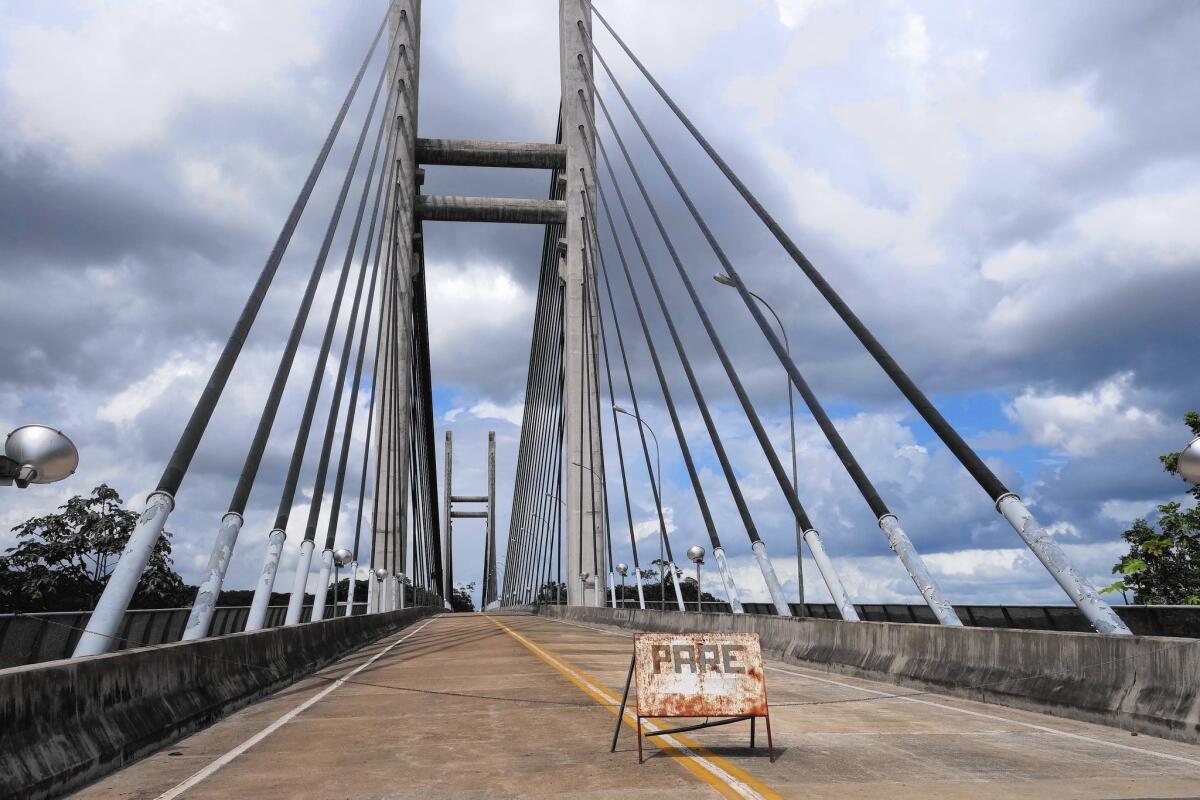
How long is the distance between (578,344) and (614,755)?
39024 millimetres

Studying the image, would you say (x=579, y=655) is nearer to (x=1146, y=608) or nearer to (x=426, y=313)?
(x=1146, y=608)

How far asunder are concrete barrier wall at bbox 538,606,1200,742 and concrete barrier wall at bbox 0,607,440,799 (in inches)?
341

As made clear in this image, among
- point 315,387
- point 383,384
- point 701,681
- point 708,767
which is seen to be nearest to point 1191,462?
point 701,681

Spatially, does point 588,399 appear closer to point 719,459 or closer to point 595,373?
point 595,373

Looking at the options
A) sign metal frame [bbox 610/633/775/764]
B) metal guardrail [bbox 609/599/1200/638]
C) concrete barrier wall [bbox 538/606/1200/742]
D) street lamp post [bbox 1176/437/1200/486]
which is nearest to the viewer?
sign metal frame [bbox 610/633/775/764]

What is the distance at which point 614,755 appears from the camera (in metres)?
8.00

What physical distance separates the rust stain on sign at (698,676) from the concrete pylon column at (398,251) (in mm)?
33707

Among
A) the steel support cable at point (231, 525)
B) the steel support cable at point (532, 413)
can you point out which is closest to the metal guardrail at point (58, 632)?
the steel support cable at point (231, 525)

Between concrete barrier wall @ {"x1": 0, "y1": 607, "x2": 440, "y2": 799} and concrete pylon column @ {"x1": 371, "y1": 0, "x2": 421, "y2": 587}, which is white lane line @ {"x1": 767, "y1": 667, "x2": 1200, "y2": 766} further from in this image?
concrete pylon column @ {"x1": 371, "y1": 0, "x2": 421, "y2": 587}

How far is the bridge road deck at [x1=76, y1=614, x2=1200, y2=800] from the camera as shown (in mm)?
6742

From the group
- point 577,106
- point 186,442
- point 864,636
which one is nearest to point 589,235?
point 577,106

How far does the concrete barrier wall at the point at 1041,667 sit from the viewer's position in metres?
9.12

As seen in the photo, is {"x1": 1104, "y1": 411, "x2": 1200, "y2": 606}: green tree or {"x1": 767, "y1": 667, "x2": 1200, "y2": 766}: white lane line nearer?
{"x1": 767, "y1": 667, "x2": 1200, "y2": 766}: white lane line

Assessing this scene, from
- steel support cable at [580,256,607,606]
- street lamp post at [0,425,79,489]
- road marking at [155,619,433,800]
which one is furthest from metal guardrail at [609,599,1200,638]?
steel support cable at [580,256,607,606]
